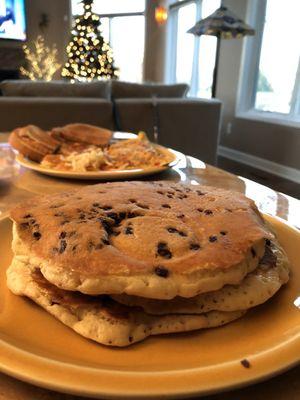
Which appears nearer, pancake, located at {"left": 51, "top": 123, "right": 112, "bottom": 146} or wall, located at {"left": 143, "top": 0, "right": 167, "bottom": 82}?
pancake, located at {"left": 51, "top": 123, "right": 112, "bottom": 146}

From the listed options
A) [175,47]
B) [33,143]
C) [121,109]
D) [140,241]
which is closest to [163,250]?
[140,241]

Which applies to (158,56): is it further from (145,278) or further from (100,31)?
(145,278)

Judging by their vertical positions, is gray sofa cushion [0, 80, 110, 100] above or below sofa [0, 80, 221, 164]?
above

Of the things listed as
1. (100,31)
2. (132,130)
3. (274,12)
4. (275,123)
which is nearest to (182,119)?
(132,130)

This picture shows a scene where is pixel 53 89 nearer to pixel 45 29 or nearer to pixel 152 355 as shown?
pixel 152 355

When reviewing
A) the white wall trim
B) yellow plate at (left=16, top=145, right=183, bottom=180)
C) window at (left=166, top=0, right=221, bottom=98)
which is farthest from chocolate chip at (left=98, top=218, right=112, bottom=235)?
window at (left=166, top=0, right=221, bottom=98)

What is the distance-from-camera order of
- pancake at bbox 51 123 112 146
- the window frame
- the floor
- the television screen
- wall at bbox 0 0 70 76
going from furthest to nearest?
wall at bbox 0 0 70 76
the television screen
the window frame
the floor
pancake at bbox 51 123 112 146

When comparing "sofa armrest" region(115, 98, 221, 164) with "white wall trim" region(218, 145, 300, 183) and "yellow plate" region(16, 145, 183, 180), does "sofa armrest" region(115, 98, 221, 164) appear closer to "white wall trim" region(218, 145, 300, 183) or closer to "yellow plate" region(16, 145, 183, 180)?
"white wall trim" region(218, 145, 300, 183)

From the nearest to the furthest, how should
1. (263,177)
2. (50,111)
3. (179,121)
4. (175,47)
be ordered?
1. (50,111)
2. (179,121)
3. (263,177)
4. (175,47)

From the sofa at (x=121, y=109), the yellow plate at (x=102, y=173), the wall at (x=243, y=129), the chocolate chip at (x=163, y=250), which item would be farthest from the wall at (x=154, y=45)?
the chocolate chip at (x=163, y=250)
